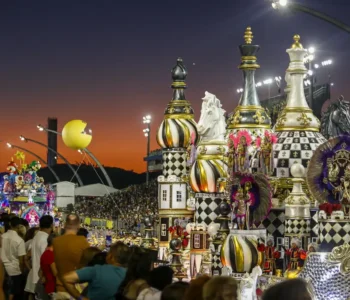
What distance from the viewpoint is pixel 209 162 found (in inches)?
907

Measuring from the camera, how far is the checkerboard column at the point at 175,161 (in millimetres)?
25281

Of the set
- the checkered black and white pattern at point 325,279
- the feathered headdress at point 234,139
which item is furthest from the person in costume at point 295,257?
the feathered headdress at point 234,139

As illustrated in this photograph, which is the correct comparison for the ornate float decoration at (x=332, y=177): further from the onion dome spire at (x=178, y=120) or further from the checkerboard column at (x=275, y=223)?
the onion dome spire at (x=178, y=120)

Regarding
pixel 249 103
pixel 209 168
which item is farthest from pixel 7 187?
pixel 249 103

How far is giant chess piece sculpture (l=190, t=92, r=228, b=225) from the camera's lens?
75.2ft

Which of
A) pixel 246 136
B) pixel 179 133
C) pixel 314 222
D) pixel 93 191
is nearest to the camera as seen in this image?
pixel 314 222

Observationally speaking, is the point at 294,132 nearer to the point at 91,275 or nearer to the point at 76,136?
the point at 76,136

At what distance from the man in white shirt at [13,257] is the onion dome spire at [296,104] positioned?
7395mm

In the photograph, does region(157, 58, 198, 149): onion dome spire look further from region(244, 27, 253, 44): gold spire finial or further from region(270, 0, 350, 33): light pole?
region(270, 0, 350, 33): light pole

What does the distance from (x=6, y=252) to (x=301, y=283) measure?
31.6 feet

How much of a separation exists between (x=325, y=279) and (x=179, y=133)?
12.3 meters

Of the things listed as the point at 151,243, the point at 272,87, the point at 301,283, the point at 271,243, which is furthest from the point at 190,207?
the point at 272,87

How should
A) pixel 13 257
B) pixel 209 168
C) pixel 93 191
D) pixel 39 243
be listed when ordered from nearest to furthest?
pixel 39 243 → pixel 13 257 → pixel 209 168 → pixel 93 191

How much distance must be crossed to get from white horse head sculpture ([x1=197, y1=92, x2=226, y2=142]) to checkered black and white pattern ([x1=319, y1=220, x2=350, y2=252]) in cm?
824
